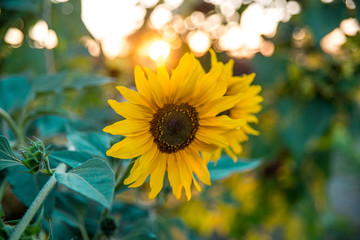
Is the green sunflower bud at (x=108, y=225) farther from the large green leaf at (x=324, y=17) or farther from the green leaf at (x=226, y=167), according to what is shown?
the large green leaf at (x=324, y=17)

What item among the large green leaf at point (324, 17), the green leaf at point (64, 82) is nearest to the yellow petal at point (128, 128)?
the green leaf at point (64, 82)

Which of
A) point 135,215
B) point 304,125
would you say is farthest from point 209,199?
point 135,215

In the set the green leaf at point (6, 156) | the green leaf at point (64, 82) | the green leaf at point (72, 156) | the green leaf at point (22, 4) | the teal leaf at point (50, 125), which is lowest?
the teal leaf at point (50, 125)

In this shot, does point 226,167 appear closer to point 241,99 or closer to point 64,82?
point 241,99

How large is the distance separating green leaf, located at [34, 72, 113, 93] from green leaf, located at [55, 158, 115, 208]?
0.27 m

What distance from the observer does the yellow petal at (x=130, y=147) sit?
29cm

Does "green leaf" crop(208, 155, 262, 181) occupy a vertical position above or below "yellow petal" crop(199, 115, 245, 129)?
below

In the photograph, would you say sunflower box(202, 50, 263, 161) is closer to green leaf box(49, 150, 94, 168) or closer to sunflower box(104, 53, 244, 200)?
sunflower box(104, 53, 244, 200)

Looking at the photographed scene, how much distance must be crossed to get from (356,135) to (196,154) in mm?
788

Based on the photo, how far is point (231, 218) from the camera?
1.27 meters

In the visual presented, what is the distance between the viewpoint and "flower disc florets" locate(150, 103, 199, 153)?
350mm

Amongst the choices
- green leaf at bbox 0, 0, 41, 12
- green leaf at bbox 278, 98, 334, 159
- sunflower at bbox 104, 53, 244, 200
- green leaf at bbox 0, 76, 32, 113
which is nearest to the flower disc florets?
sunflower at bbox 104, 53, 244, 200

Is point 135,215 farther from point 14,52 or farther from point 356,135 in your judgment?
point 356,135

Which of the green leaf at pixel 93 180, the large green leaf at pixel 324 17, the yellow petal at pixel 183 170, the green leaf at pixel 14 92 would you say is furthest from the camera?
the large green leaf at pixel 324 17
